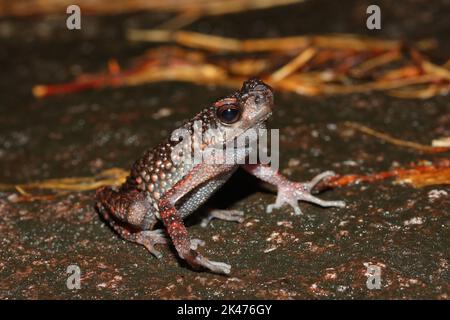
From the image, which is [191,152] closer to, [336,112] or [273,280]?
[273,280]

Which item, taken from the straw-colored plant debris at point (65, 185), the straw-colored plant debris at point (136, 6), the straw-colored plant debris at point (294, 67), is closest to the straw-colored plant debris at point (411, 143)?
the straw-colored plant debris at point (294, 67)

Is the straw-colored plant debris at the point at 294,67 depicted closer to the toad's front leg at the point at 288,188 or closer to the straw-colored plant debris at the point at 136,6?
the straw-colored plant debris at the point at 136,6

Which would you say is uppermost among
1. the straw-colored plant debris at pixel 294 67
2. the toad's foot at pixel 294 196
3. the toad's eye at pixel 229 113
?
the toad's eye at pixel 229 113

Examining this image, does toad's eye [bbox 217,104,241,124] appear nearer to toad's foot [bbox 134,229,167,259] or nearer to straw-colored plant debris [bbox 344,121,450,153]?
toad's foot [bbox 134,229,167,259]

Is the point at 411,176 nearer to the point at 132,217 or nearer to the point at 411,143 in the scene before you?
the point at 411,143

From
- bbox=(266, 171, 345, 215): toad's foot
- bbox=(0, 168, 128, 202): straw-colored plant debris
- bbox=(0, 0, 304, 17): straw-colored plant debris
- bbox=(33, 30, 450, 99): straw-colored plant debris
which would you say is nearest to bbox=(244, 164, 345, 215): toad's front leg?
bbox=(266, 171, 345, 215): toad's foot

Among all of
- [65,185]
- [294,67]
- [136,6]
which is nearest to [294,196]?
[65,185]

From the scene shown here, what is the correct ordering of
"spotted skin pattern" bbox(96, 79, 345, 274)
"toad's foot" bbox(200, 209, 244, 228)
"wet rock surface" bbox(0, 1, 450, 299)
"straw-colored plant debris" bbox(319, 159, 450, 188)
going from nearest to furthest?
"wet rock surface" bbox(0, 1, 450, 299) → "spotted skin pattern" bbox(96, 79, 345, 274) → "toad's foot" bbox(200, 209, 244, 228) → "straw-colored plant debris" bbox(319, 159, 450, 188)
